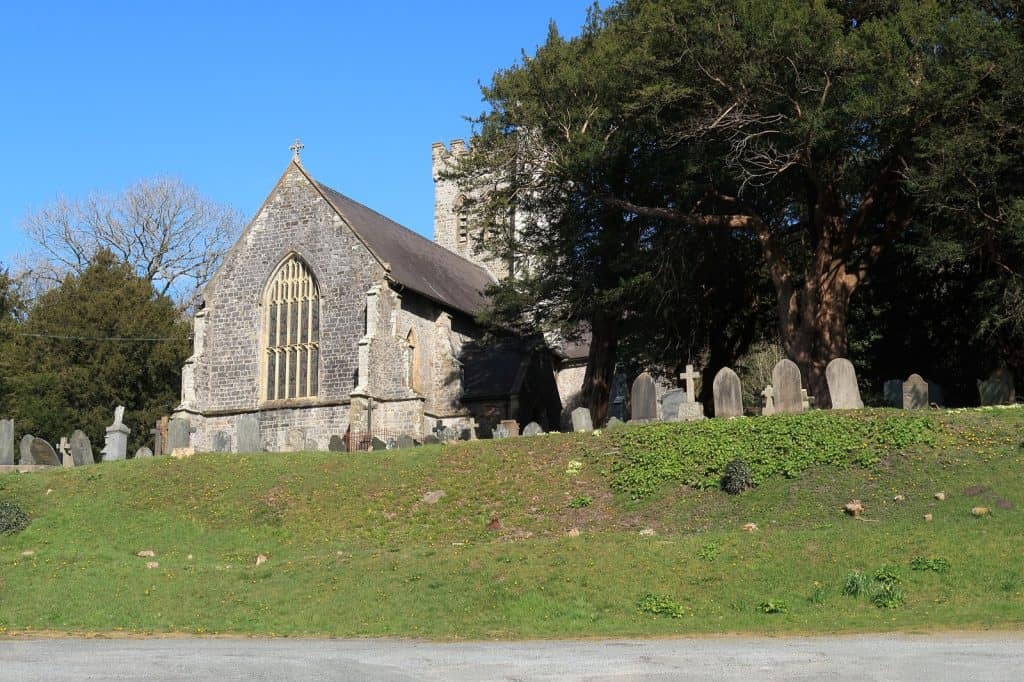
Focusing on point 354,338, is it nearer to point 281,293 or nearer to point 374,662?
point 281,293

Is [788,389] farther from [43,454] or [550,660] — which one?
[43,454]

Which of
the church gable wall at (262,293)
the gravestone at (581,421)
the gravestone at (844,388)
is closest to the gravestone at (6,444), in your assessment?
the church gable wall at (262,293)

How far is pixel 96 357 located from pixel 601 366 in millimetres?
19731

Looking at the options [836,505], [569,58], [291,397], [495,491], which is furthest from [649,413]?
[291,397]

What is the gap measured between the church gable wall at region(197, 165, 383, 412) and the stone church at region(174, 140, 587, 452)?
0.11ft

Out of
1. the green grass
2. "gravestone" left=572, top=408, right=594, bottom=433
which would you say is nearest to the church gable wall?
the green grass

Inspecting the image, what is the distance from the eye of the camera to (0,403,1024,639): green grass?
13.1m

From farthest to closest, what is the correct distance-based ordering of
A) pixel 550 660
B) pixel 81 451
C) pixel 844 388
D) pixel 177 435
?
pixel 81 451, pixel 177 435, pixel 844 388, pixel 550 660

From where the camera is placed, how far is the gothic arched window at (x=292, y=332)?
115ft

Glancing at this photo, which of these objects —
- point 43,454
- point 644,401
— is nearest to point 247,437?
point 43,454

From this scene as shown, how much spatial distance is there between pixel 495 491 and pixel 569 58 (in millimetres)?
11066

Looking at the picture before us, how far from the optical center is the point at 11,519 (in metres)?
19.6

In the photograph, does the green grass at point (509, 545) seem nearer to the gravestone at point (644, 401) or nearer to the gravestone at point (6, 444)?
the gravestone at point (644, 401)

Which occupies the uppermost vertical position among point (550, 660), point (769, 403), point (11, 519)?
point (769, 403)
